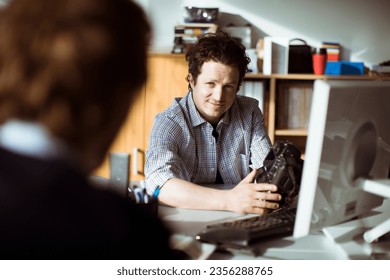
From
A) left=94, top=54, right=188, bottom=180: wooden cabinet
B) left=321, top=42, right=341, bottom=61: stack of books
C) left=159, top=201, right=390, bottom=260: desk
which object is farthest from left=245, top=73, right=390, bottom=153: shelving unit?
left=159, top=201, right=390, bottom=260: desk

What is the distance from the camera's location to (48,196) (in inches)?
28.6

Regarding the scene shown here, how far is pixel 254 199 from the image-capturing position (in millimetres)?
1540

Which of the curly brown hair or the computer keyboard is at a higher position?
the curly brown hair

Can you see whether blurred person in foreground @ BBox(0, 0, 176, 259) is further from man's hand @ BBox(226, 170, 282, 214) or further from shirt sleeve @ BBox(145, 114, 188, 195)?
shirt sleeve @ BBox(145, 114, 188, 195)

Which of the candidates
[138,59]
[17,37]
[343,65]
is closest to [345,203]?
[138,59]

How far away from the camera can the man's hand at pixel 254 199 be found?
1.54 meters

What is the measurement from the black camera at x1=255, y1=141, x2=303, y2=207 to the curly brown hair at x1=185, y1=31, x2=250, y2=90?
1.56 feet

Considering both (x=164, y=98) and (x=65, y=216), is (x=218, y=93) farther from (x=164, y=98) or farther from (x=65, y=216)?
(x=164, y=98)

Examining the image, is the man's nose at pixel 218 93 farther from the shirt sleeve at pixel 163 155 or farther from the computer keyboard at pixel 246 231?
the computer keyboard at pixel 246 231

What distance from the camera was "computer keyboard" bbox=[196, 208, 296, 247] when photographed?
3.94 ft

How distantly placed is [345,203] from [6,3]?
0.76 m

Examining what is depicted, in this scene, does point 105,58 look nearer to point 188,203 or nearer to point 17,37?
point 17,37

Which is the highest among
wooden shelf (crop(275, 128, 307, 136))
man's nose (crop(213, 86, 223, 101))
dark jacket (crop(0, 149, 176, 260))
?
man's nose (crop(213, 86, 223, 101))

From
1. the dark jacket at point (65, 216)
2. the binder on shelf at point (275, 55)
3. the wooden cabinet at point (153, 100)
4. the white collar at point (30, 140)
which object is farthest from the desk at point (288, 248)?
the binder on shelf at point (275, 55)
